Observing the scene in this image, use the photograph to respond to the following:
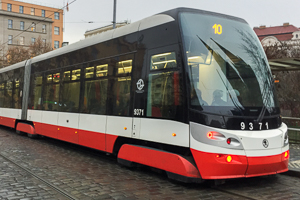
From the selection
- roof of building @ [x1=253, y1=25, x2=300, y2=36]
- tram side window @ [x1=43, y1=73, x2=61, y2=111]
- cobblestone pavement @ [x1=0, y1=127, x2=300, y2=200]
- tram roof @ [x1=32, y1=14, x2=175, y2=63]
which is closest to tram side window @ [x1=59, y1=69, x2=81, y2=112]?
tram side window @ [x1=43, y1=73, x2=61, y2=111]

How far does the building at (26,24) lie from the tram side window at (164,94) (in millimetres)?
62065

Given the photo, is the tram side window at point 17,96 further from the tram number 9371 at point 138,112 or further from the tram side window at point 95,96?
the tram number 9371 at point 138,112

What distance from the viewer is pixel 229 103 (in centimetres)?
571

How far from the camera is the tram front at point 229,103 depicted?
214 inches

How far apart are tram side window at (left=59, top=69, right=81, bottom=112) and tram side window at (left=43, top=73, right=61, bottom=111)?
425 mm

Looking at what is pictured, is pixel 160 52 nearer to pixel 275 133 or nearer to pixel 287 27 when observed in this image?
pixel 275 133

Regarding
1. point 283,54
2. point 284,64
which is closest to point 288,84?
point 283,54

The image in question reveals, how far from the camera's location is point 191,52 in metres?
5.94

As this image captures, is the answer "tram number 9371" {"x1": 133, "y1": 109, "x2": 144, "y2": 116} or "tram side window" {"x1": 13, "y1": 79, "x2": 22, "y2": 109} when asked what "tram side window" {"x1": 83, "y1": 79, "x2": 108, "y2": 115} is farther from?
"tram side window" {"x1": 13, "y1": 79, "x2": 22, "y2": 109}

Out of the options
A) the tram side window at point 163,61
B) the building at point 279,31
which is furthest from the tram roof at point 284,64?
the building at point 279,31

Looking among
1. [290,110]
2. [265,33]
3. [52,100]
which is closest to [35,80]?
[52,100]

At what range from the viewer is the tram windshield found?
5.72 m

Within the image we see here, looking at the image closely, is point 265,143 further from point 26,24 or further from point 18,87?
point 26,24

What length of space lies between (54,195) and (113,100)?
2986 millimetres
